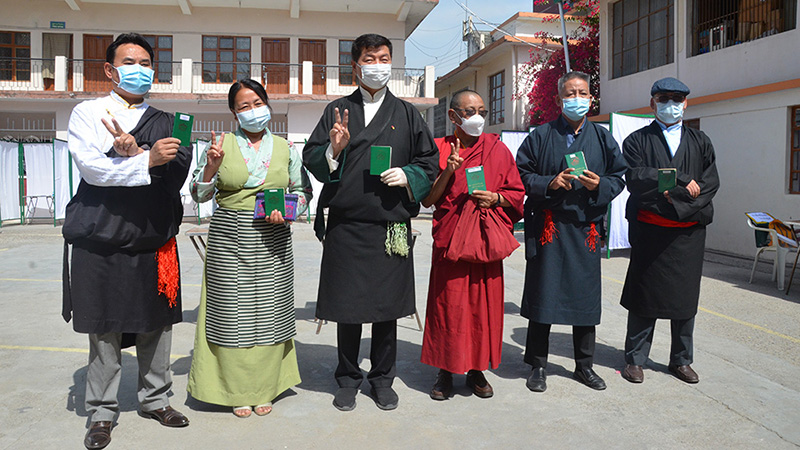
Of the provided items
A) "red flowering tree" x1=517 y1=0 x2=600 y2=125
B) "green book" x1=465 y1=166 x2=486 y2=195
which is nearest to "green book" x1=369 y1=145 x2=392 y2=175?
"green book" x1=465 y1=166 x2=486 y2=195

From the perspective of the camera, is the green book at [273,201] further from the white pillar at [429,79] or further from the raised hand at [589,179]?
the white pillar at [429,79]

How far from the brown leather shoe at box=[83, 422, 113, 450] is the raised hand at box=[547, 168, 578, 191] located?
2.77m

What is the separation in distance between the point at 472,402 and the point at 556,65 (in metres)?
14.9

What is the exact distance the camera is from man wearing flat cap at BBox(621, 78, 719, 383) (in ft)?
13.3

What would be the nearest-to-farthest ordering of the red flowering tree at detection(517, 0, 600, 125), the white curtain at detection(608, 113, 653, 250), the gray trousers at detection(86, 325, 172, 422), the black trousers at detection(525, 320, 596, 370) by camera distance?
the gray trousers at detection(86, 325, 172, 422) → the black trousers at detection(525, 320, 596, 370) → the white curtain at detection(608, 113, 653, 250) → the red flowering tree at detection(517, 0, 600, 125)

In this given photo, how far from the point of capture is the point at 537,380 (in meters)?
3.94

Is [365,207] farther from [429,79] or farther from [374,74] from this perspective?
[429,79]

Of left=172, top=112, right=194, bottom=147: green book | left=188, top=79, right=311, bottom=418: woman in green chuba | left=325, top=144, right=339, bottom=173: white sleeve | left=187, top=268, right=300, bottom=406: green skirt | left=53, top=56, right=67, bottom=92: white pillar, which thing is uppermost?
left=53, top=56, right=67, bottom=92: white pillar

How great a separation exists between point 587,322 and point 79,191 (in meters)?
2.97

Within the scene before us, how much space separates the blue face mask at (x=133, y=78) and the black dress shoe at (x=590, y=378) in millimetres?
3056

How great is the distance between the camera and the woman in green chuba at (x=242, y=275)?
342cm

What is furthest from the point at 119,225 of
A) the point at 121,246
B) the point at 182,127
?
the point at 182,127

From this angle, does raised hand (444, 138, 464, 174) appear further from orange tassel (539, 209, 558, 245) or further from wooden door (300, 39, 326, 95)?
wooden door (300, 39, 326, 95)

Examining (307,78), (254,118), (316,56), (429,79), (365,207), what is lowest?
(365,207)
